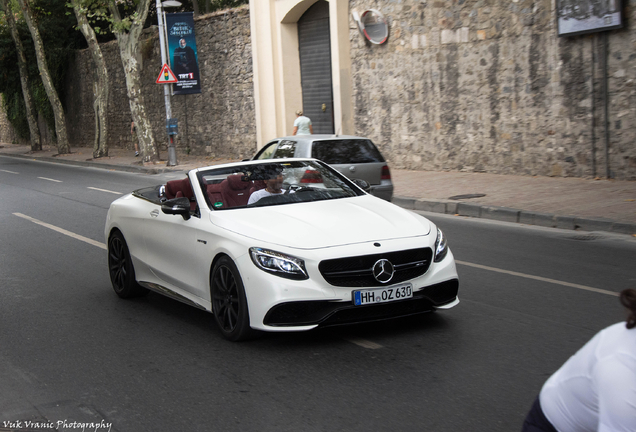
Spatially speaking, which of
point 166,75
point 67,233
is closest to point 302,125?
point 166,75

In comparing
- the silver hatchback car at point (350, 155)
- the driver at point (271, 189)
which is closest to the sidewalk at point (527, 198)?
the silver hatchback car at point (350, 155)

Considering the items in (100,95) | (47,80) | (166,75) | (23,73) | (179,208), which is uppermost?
(23,73)

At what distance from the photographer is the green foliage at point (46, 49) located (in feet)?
141

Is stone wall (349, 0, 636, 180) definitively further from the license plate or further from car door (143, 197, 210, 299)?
car door (143, 197, 210, 299)

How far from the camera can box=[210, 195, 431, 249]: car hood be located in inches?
217

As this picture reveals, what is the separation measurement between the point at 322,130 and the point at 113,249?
17676mm

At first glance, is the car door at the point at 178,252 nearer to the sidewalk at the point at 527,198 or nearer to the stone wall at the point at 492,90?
the sidewalk at the point at 527,198

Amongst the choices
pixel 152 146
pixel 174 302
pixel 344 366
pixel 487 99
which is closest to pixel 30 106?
pixel 152 146

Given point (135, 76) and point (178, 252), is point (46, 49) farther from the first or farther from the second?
point (178, 252)

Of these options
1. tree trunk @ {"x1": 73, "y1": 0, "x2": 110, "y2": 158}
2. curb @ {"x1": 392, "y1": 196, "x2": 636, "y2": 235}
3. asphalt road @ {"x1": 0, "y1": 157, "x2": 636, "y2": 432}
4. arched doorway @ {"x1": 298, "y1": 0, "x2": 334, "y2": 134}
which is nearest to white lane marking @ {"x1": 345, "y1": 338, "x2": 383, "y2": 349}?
asphalt road @ {"x1": 0, "y1": 157, "x2": 636, "y2": 432}

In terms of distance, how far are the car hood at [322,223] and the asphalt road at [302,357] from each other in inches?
31.4

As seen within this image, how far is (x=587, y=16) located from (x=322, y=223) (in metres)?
11.4

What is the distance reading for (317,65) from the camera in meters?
25.3

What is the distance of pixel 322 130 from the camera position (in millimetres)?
25062
